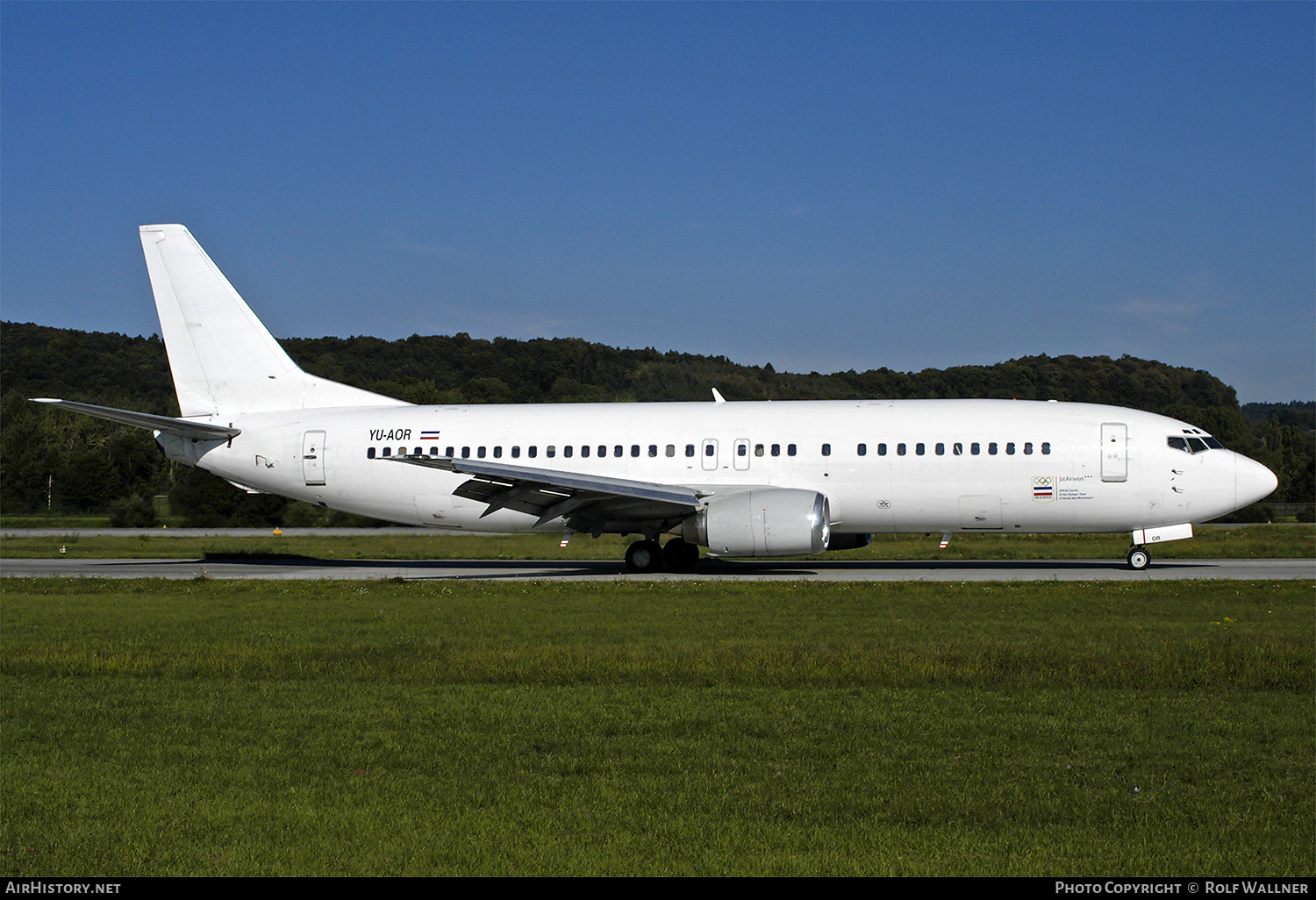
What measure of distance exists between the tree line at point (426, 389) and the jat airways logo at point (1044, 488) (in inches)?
1445

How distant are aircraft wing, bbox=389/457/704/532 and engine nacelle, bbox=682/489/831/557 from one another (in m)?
1.15

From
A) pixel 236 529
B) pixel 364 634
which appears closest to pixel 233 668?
pixel 364 634

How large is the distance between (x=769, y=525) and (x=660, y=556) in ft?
13.1

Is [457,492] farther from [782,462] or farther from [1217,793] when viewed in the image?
[1217,793]

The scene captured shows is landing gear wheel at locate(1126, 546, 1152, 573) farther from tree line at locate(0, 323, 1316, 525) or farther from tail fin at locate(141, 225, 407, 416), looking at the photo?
tree line at locate(0, 323, 1316, 525)

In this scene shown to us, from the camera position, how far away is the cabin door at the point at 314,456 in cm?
2673

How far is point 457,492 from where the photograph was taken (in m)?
24.0

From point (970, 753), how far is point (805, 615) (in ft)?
26.9

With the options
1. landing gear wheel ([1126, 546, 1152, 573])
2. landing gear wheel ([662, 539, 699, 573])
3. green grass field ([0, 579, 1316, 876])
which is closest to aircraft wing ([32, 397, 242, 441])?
landing gear wheel ([662, 539, 699, 573])

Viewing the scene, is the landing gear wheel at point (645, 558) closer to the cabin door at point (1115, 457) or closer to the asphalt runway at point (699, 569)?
the asphalt runway at point (699, 569)

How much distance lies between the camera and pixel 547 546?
34.2m

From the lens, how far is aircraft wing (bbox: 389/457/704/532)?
22.8 metres

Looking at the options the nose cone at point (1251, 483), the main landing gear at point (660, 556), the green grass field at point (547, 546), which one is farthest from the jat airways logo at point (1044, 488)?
the main landing gear at point (660, 556)

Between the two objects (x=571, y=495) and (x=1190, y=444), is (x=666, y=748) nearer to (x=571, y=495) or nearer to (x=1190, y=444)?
(x=571, y=495)
